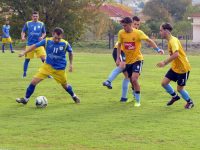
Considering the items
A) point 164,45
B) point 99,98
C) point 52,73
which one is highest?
point 52,73

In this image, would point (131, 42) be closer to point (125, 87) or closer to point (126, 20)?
point (126, 20)

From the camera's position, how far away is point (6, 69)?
22609 millimetres

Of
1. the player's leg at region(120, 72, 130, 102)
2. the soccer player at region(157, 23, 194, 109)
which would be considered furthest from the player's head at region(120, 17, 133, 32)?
the player's leg at region(120, 72, 130, 102)

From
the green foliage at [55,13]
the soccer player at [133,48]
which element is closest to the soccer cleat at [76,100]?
the soccer player at [133,48]

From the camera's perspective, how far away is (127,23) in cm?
1228

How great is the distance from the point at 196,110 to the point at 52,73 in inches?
124

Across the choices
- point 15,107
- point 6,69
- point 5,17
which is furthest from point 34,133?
point 5,17

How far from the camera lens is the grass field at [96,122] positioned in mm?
8758

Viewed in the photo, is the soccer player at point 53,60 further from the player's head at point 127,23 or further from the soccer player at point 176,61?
the soccer player at point 176,61

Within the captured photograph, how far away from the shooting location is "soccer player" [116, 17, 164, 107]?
493 inches

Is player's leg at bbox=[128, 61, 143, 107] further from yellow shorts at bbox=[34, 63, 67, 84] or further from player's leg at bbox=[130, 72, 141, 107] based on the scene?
yellow shorts at bbox=[34, 63, 67, 84]

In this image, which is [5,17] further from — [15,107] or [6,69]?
[15,107]

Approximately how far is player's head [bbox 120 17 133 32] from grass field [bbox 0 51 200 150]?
1.66 metres

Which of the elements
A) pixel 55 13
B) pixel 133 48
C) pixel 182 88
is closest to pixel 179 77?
pixel 182 88
